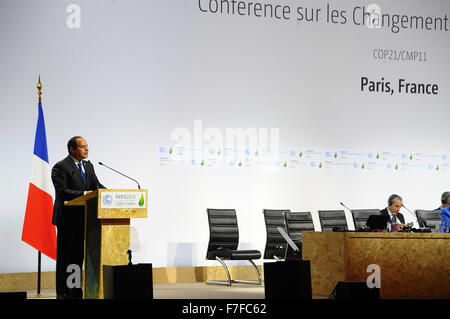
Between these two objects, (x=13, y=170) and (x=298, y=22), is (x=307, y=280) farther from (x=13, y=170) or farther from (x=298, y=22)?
(x=298, y=22)

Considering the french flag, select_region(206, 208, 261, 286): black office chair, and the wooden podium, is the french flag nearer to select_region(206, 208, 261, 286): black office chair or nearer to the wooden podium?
select_region(206, 208, 261, 286): black office chair

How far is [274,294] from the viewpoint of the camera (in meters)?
4.81

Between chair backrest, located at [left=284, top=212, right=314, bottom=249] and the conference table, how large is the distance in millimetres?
1605

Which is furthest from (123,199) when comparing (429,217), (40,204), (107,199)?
(429,217)

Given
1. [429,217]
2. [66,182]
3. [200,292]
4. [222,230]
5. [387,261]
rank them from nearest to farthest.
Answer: [66,182] → [387,261] → [200,292] → [222,230] → [429,217]

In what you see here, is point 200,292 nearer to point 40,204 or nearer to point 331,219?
point 40,204

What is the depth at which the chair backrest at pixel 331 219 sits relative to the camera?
9758 mm

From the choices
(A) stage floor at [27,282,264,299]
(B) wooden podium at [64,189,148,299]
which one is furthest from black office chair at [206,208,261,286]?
(B) wooden podium at [64,189,148,299]

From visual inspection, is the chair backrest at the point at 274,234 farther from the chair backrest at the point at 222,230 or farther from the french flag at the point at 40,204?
the french flag at the point at 40,204

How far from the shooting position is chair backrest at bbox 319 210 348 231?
32.0 feet

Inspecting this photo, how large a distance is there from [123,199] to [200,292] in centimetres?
311

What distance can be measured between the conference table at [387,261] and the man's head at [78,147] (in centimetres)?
259

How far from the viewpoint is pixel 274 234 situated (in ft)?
32.1
